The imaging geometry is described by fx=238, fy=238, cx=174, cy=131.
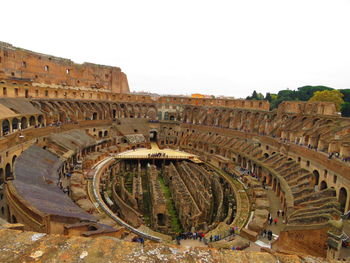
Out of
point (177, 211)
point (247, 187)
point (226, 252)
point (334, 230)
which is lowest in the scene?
point (177, 211)

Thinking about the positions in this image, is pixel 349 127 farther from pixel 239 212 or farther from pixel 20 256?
pixel 20 256

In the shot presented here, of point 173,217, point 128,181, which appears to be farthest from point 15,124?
point 173,217

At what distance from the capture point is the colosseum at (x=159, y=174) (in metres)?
10.2

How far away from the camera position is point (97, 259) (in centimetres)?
402

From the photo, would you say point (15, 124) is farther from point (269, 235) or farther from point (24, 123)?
point (269, 235)

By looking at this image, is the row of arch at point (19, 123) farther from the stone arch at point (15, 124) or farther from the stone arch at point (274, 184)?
the stone arch at point (274, 184)

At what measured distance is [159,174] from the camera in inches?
1326

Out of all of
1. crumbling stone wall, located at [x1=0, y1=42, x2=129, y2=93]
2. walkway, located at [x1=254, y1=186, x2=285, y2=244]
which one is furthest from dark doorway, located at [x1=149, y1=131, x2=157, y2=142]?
walkway, located at [x1=254, y1=186, x2=285, y2=244]

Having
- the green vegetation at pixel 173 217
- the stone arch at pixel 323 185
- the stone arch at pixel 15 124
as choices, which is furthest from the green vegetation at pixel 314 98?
the stone arch at pixel 15 124

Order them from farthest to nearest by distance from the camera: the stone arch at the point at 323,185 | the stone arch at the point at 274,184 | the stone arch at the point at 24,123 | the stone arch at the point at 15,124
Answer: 1. the stone arch at the point at 24,123
2. the stone arch at the point at 15,124
3. the stone arch at the point at 274,184
4. the stone arch at the point at 323,185

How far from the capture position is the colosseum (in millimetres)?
10234

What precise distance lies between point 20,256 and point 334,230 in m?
13.3

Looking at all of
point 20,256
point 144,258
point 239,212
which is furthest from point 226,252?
point 239,212

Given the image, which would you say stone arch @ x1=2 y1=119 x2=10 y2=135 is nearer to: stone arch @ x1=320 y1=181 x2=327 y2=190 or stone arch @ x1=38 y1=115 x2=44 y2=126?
stone arch @ x1=38 y1=115 x2=44 y2=126
